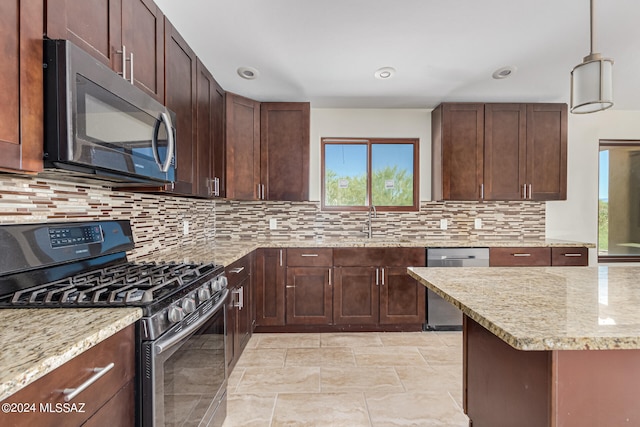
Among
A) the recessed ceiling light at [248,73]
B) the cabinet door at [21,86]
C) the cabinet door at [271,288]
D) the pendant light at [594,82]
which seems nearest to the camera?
the cabinet door at [21,86]

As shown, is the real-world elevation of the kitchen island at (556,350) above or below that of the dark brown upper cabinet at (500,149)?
below

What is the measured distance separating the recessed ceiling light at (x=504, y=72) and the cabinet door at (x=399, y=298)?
190cm

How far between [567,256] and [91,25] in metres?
3.96

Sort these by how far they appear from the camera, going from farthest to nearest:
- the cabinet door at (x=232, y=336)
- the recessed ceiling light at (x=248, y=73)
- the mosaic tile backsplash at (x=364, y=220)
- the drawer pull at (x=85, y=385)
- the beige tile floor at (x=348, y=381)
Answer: the mosaic tile backsplash at (x=364, y=220) < the recessed ceiling light at (x=248, y=73) < the cabinet door at (x=232, y=336) < the beige tile floor at (x=348, y=381) < the drawer pull at (x=85, y=385)

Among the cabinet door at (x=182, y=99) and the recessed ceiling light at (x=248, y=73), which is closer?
the cabinet door at (x=182, y=99)

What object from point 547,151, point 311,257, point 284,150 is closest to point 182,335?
point 311,257

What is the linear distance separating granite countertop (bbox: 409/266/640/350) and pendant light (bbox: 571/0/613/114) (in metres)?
0.79

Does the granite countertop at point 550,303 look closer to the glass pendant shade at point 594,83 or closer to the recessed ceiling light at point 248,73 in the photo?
the glass pendant shade at point 594,83

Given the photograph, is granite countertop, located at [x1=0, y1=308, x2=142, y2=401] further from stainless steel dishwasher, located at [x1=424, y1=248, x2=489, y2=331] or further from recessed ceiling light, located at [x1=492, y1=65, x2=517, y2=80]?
recessed ceiling light, located at [x1=492, y1=65, x2=517, y2=80]

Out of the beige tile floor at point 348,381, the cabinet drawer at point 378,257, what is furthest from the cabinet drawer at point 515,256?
the beige tile floor at point 348,381

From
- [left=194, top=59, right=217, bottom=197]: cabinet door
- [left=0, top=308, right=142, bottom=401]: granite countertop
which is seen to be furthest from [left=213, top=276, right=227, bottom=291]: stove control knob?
[left=194, top=59, right=217, bottom=197]: cabinet door

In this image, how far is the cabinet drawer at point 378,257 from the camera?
312cm

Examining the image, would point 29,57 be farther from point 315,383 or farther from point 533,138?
point 533,138

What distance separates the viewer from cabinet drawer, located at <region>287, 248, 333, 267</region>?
311 centimetres
